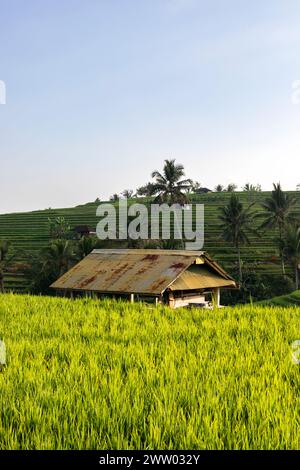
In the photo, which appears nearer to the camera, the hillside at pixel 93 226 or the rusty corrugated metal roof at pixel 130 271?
the rusty corrugated metal roof at pixel 130 271

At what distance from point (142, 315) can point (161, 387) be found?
674cm

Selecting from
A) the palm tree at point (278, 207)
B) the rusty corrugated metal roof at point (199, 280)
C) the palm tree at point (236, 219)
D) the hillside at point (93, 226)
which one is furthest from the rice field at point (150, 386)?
the hillside at point (93, 226)

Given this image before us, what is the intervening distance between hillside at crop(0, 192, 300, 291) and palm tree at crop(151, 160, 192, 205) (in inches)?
345

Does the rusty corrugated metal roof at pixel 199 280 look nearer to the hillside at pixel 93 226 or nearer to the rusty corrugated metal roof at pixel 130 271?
the rusty corrugated metal roof at pixel 130 271

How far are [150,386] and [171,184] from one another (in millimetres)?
39665

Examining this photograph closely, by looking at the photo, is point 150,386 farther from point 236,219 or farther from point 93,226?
point 93,226

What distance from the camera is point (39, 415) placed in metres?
4.67

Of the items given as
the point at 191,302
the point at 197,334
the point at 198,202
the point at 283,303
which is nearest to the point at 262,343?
the point at 197,334

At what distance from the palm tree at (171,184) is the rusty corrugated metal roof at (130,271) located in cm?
2045

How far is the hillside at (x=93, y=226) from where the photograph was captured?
50.7m

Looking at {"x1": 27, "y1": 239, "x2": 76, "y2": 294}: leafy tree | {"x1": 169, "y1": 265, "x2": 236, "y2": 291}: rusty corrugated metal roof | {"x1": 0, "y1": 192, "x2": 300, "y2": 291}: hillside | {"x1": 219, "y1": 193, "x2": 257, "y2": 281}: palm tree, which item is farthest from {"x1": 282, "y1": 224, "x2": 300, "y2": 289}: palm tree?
{"x1": 27, "y1": 239, "x2": 76, "y2": 294}: leafy tree

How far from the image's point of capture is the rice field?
423cm

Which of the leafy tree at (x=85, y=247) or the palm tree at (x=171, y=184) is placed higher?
the palm tree at (x=171, y=184)
